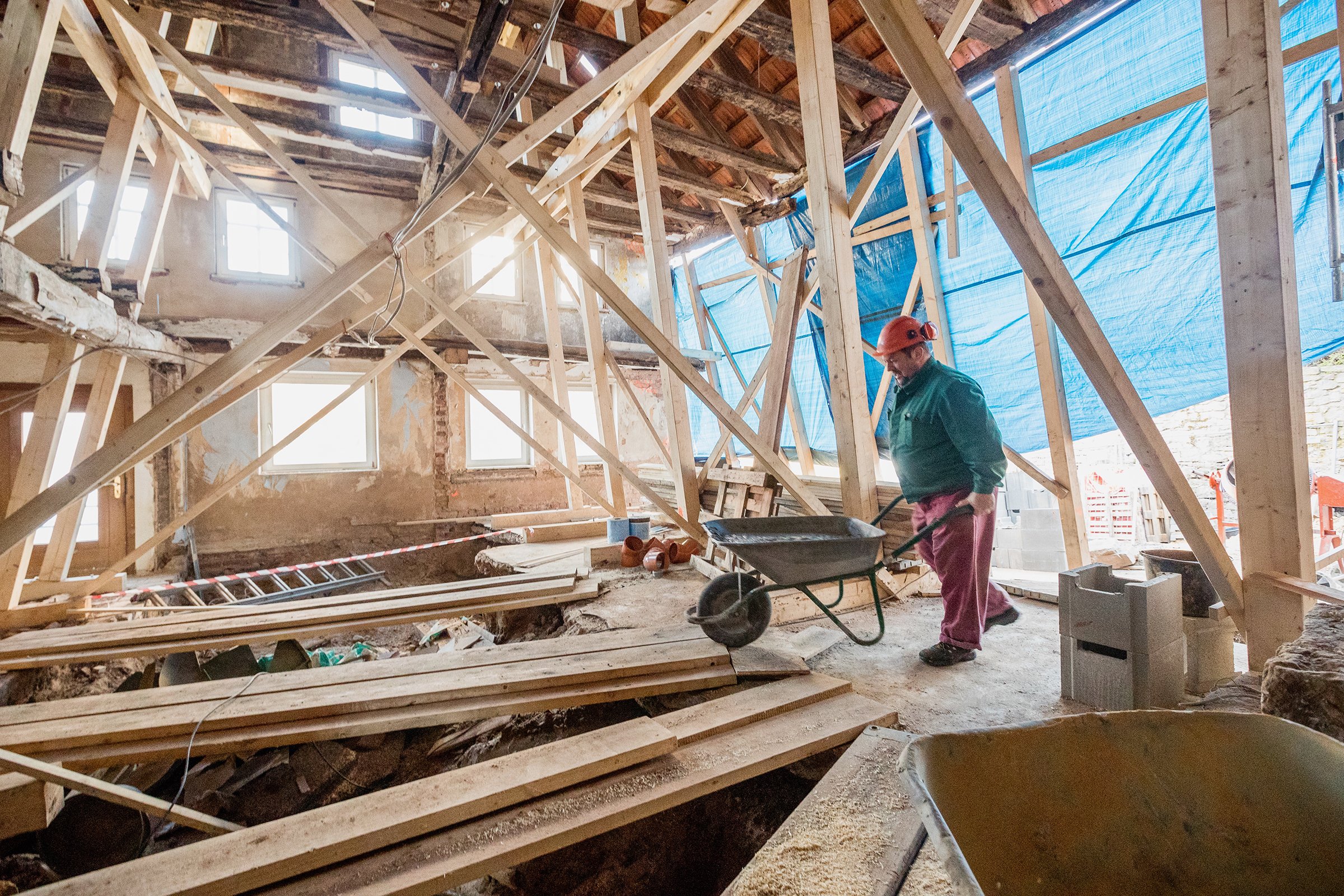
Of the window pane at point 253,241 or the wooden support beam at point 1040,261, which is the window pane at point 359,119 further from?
the wooden support beam at point 1040,261

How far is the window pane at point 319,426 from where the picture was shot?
7.56 m

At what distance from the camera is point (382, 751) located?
3.06 meters

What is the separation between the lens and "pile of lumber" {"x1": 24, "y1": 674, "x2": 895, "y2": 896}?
1.45 meters

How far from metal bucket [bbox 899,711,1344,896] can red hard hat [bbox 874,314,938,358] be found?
2059mm

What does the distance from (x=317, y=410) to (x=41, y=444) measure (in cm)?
381

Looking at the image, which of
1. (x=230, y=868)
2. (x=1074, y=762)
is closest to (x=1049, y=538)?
(x=1074, y=762)

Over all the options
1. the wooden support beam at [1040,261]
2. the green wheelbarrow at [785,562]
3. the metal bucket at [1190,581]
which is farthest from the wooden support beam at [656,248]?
the metal bucket at [1190,581]

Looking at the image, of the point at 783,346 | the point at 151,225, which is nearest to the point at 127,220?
the point at 151,225

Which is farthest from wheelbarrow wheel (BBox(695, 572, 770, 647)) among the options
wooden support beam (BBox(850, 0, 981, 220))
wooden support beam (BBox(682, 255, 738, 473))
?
wooden support beam (BBox(682, 255, 738, 473))

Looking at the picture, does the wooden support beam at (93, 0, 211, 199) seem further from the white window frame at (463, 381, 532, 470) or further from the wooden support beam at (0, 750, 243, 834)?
the white window frame at (463, 381, 532, 470)

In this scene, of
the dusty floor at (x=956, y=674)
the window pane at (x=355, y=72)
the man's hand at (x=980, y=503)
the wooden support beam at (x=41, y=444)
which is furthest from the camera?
the window pane at (x=355, y=72)

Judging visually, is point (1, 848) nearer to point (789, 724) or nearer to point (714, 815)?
point (714, 815)

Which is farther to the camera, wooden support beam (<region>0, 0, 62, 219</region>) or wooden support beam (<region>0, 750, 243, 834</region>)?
wooden support beam (<region>0, 0, 62, 219</region>)

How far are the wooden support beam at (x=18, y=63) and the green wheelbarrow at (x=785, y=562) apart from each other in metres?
3.76
